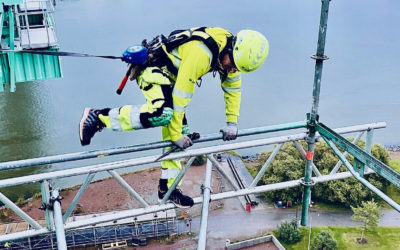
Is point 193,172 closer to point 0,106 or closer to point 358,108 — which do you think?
point 358,108

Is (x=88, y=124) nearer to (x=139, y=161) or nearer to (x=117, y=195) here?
(x=139, y=161)

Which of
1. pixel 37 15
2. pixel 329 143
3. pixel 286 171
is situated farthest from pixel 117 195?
pixel 329 143

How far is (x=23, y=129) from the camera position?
78.7 ft

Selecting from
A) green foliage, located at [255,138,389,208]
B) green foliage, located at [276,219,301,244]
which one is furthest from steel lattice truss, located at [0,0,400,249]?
green foliage, located at [255,138,389,208]

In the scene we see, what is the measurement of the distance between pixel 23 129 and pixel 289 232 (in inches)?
628

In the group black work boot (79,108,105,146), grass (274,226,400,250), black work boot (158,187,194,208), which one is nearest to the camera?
black work boot (79,108,105,146)

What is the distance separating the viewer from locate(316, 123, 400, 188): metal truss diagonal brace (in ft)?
11.4

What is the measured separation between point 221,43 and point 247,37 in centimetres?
29

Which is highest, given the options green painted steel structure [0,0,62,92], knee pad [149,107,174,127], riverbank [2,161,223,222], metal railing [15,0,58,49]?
metal railing [15,0,58,49]

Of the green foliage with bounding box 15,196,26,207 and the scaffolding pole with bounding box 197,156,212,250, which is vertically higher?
the scaffolding pole with bounding box 197,156,212,250

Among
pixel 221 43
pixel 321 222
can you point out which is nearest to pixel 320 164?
pixel 321 222

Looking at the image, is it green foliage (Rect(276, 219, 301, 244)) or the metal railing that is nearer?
the metal railing

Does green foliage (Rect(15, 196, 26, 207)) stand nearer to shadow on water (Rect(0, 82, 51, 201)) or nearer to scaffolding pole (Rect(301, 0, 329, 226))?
shadow on water (Rect(0, 82, 51, 201))

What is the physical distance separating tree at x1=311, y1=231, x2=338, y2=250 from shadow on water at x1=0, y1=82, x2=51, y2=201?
1344 cm
